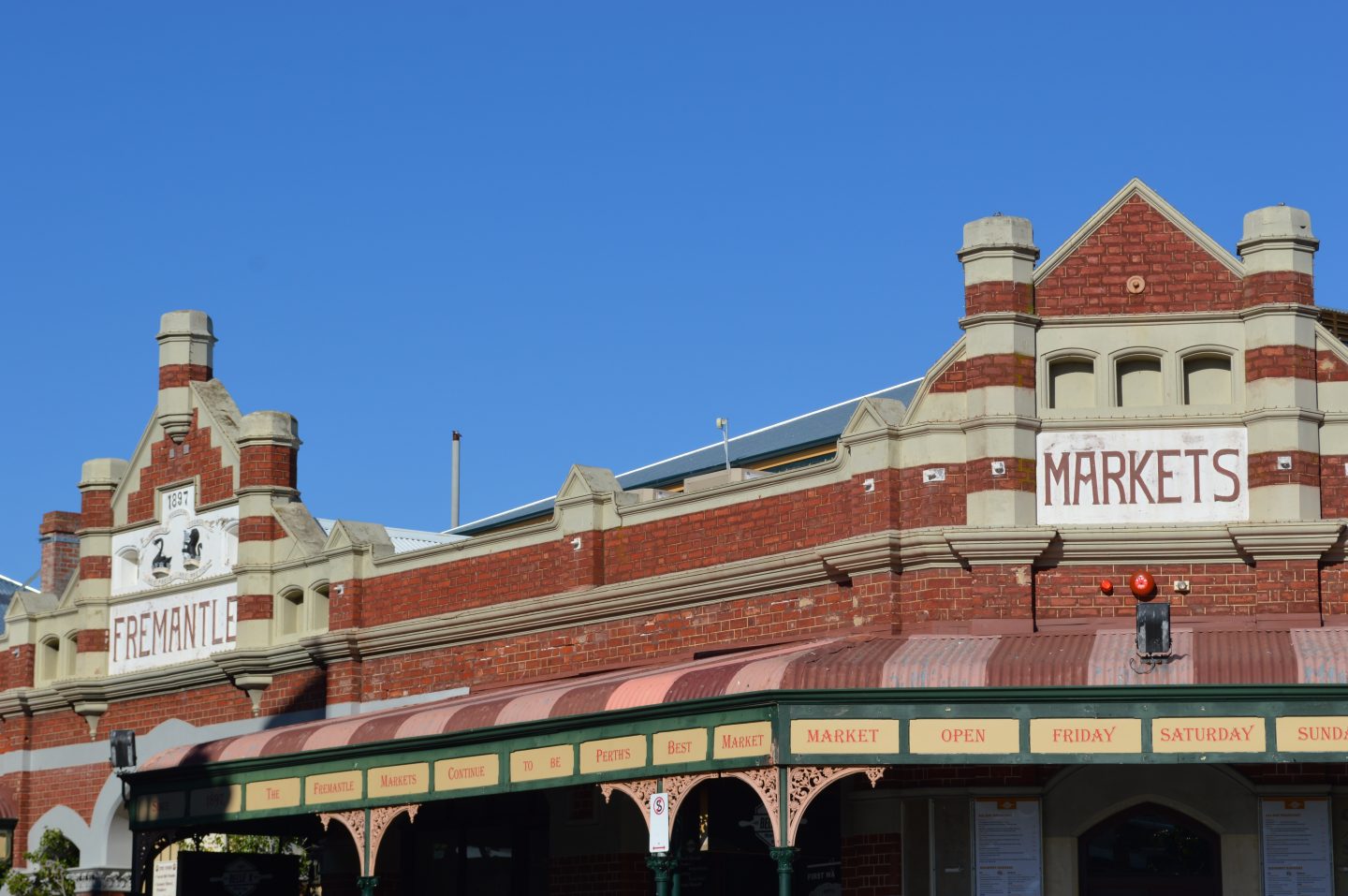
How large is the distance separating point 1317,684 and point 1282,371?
524cm

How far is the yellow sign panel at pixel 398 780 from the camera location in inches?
880

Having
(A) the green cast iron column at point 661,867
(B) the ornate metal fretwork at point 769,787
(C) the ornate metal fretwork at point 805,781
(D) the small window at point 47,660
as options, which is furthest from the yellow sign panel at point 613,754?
(D) the small window at point 47,660

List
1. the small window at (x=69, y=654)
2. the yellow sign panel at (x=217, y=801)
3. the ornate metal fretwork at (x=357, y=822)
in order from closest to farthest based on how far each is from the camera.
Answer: the ornate metal fretwork at (x=357, y=822) < the yellow sign panel at (x=217, y=801) < the small window at (x=69, y=654)

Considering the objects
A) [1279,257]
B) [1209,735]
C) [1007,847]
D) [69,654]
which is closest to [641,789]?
[1007,847]

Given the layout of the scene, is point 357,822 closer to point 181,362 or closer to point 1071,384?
point 1071,384

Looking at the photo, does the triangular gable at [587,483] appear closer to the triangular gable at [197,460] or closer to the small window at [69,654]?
the triangular gable at [197,460]

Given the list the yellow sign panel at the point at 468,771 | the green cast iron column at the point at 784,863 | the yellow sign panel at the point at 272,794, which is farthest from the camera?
the yellow sign panel at the point at 272,794

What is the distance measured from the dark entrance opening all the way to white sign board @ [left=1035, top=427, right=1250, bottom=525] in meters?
3.03

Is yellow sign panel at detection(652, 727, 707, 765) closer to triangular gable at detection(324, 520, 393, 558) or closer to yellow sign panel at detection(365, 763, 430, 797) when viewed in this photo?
yellow sign panel at detection(365, 763, 430, 797)

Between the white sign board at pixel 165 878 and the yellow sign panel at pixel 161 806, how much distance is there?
772 cm

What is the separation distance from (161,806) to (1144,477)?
12085 mm

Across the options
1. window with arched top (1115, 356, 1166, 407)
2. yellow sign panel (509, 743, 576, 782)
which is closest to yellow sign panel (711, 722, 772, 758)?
yellow sign panel (509, 743, 576, 782)

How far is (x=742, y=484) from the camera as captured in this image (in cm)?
2522

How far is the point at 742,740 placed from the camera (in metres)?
19.2
